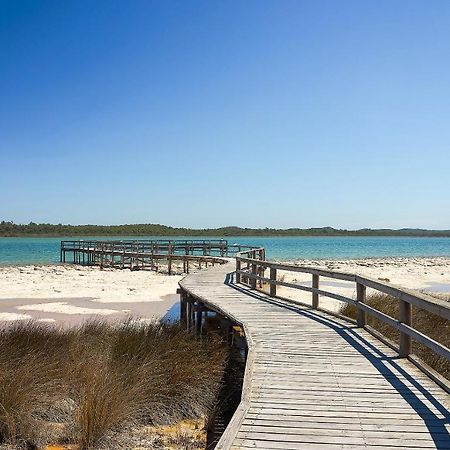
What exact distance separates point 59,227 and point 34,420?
5852 inches

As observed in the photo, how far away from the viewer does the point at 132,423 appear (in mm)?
6180

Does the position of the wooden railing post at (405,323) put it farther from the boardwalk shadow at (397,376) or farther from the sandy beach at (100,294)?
the sandy beach at (100,294)

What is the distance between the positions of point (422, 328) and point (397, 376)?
14.1 ft

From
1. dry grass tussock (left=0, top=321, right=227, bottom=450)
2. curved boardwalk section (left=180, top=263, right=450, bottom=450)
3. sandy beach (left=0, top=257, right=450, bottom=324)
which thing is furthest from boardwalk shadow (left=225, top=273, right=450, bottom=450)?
sandy beach (left=0, top=257, right=450, bottom=324)

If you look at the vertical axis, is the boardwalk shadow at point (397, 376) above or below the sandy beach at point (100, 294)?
above

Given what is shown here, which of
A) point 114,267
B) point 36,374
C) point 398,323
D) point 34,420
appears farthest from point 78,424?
point 114,267

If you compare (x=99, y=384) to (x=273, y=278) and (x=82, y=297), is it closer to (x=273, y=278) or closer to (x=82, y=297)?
(x=273, y=278)

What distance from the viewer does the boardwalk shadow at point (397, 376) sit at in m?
4.44

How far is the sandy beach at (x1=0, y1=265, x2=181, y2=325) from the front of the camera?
617 inches

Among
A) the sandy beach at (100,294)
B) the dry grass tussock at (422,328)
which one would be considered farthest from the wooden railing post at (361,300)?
the sandy beach at (100,294)

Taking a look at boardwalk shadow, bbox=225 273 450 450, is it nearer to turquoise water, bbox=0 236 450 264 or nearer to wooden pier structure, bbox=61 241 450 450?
wooden pier structure, bbox=61 241 450 450

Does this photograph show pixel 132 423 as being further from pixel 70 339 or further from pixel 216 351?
pixel 70 339

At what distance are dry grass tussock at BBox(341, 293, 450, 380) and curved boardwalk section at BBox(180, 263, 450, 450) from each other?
2.61 feet

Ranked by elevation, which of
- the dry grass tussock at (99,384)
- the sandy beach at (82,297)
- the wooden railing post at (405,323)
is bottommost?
the sandy beach at (82,297)
